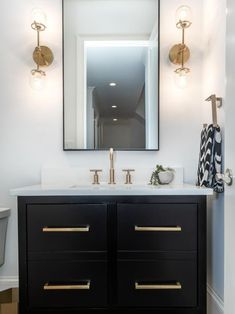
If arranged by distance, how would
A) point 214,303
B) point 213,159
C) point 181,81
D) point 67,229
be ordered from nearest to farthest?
1. point 67,229
2. point 213,159
3. point 214,303
4. point 181,81

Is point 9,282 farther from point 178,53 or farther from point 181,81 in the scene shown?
point 178,53

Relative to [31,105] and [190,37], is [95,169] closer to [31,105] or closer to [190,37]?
[31,105]

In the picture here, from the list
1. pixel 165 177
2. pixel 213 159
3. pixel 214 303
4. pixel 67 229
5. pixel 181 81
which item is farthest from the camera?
pixel 181 81

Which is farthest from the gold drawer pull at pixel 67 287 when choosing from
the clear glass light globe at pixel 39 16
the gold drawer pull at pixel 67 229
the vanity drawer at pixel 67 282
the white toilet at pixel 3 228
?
the clear glass light globe at pixel 39 16

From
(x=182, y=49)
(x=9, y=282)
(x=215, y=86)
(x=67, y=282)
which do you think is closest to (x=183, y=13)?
(x=182, y=49)

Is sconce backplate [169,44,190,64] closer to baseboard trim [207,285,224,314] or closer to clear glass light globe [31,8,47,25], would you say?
clear glass light globe [31,8,47,25]

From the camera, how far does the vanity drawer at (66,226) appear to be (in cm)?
154

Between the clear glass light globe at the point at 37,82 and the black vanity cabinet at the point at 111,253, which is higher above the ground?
the clear glass light globe at the point at 37,82

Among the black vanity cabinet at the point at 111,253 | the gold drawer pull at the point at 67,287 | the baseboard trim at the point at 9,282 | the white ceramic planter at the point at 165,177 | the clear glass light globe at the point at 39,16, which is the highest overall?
the clear glass light globe at the point at 39,16

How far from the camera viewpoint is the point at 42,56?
6.57ft

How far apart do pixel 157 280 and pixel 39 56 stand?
1.71 metres

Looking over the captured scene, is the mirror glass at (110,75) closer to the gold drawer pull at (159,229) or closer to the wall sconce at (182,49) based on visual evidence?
the wall sconce at (182,49)

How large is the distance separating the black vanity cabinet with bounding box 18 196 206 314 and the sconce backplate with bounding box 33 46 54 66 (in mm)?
1046

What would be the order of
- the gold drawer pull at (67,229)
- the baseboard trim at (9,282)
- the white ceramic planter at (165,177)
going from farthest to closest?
the baseboard trim at (9,282) → the white ceramic planter at (165,177) → the gold drawer pull at (67,229)
